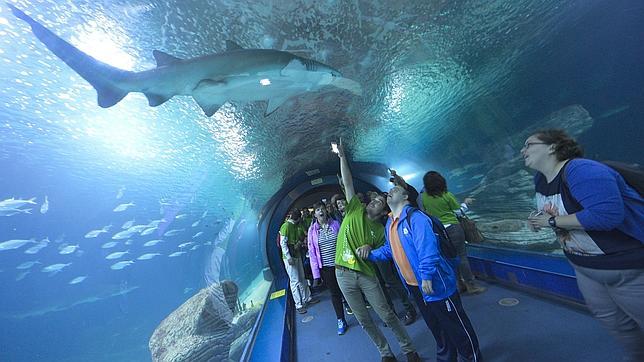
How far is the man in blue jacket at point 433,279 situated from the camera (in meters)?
2.01

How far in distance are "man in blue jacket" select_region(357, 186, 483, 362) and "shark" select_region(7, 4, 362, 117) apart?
1.93 metres

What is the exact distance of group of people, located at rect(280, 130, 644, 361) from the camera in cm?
131

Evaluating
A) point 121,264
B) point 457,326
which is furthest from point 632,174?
point 121,264

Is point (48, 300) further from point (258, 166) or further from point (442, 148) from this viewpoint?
point (442, 148)

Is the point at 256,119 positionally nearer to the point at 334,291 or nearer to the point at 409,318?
the point at 334,291

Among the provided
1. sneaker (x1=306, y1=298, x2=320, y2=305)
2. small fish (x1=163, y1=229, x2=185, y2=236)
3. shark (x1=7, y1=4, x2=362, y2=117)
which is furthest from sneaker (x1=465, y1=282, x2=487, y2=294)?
small fish (x1=163, y1=229, x2=185, y2=236)

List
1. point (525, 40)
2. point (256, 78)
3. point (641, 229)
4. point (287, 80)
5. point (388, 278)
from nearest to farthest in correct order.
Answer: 1. point (641, 229)
2. point (256, 78)
3. point (287, 80)
4. point (388, 278)
5. point (525, 40)

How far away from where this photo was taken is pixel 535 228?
1719mm

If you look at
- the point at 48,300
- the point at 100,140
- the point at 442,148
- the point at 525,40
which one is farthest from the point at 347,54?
the point at 48,300

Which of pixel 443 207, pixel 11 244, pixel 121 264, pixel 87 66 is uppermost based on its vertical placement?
pixel 87 66

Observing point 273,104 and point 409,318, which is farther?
point 273,104

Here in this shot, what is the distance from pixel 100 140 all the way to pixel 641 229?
5247 millimetres

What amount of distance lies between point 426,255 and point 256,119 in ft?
11.9

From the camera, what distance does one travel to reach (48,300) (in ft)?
47.3
